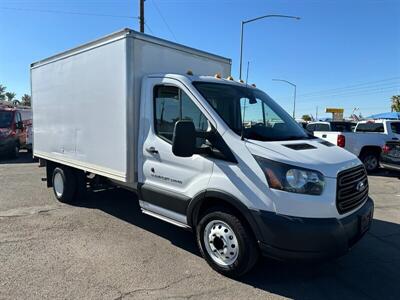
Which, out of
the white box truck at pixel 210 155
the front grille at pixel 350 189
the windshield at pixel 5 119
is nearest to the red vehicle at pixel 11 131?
the windshield at pixel 5 119

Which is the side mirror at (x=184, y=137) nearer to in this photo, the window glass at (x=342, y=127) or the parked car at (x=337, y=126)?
the parked car at (x=337, y=126)

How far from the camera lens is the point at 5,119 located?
1542 cm

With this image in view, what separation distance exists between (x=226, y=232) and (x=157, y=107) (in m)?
1.93

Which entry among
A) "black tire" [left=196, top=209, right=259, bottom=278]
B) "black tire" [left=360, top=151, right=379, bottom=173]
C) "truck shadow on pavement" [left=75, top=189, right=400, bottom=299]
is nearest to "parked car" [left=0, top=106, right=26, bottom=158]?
"truck shadow on pavement" [left=75, top=189, right=400, bottom=299]

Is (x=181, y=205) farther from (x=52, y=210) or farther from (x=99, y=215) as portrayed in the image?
(x=52, y=210)

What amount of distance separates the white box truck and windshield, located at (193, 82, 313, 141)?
0.06 ft

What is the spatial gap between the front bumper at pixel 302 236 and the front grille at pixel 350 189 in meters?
0.17

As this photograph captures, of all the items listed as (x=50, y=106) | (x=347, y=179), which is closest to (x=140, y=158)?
(x=347, y=179)

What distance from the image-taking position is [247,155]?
382 cm

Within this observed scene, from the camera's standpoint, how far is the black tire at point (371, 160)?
12852 mm

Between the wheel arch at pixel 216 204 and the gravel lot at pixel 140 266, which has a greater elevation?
the wheel arch at pixel 216 204

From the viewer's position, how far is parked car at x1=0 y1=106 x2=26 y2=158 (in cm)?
1473

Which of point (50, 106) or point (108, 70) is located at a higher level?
point (108, 70)

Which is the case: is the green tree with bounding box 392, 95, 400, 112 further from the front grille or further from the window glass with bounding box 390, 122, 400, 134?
the front grille
